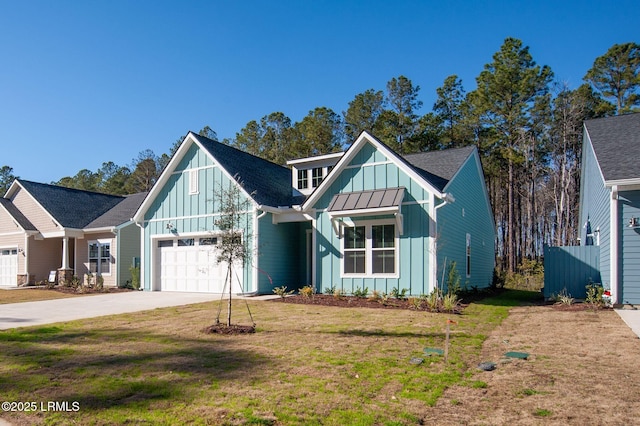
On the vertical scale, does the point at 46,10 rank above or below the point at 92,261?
above

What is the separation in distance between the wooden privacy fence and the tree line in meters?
14.0

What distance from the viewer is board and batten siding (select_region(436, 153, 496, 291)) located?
1419cm

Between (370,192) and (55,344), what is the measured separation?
959cm

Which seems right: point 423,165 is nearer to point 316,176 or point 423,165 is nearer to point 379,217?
point 379,217

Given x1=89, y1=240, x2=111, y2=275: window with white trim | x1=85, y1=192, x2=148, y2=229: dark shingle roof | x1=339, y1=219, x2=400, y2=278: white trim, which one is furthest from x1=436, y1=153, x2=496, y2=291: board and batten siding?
x1=89, y1=240, x2=111, y2=275: window with white trim

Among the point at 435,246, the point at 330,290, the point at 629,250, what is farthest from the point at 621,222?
the point at 330,290

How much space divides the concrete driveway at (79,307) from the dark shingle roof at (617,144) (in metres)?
12.3

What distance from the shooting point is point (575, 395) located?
4.82m

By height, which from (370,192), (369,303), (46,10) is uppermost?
(46,10)

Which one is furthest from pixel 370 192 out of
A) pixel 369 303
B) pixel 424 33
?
pixel 424 33

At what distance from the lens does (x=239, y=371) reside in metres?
5.79

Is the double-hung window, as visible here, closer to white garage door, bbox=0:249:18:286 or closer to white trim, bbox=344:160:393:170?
white trim, bbox=344:160:393:170

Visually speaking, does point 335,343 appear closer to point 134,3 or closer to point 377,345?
point 377,345


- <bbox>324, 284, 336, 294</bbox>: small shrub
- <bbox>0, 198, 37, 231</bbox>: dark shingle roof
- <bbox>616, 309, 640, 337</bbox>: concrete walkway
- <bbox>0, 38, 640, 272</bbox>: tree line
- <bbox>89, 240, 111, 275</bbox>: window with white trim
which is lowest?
<bbox>324, 284, 336, 294</bbox>: small shrub
